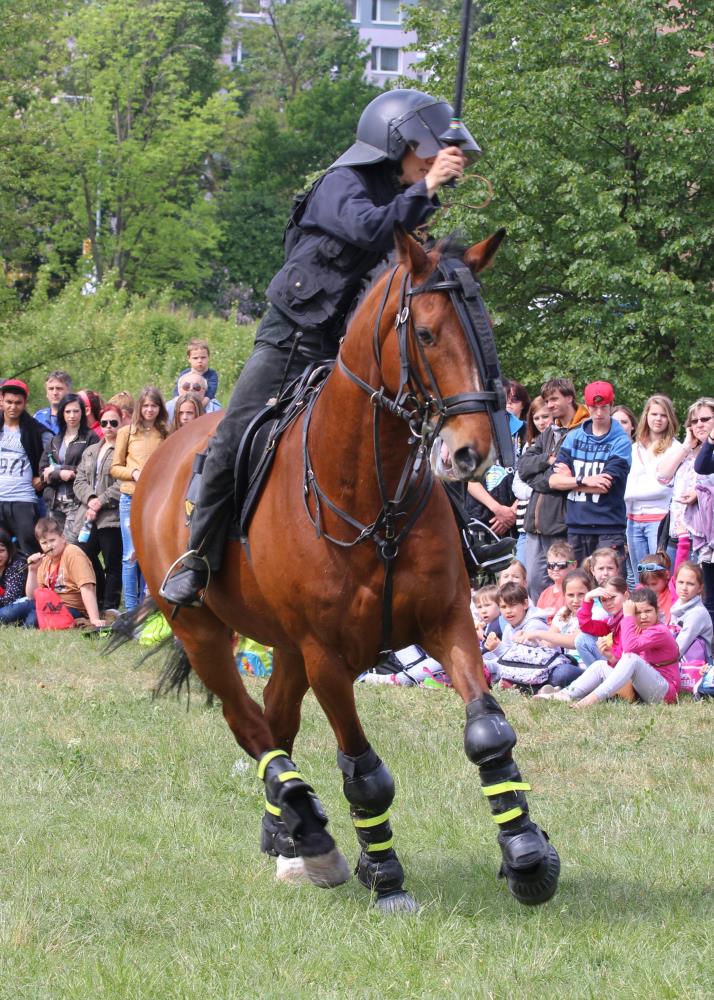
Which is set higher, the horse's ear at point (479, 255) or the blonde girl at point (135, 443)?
the horse's ear at point (479, 255)

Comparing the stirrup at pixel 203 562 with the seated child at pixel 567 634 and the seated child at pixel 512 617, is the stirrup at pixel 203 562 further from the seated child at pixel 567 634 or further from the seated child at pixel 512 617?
the seated child at pixel 512 617

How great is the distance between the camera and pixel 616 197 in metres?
25.1

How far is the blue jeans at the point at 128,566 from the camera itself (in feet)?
45.8

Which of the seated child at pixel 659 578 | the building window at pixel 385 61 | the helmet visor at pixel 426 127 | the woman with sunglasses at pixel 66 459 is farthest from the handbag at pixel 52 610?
the building window at pixel 385 61

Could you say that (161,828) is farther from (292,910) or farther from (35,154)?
(35,154)

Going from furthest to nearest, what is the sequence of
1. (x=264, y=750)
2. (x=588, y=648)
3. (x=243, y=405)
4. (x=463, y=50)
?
(x=588, y=648)
(x=264, y=750)
(x=243, y=405)
(x=463, y=50)

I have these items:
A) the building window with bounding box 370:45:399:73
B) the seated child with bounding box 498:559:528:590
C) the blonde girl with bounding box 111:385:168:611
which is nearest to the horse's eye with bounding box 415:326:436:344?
the seated child with bounding box 498:559:528:590

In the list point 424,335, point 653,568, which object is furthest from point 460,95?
point 653,568

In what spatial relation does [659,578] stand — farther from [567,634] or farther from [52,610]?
[52,610]

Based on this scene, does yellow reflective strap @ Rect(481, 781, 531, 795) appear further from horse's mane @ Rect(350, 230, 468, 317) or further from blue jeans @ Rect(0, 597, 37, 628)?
blue jeans @ Rect(0, 597, 37, 628)

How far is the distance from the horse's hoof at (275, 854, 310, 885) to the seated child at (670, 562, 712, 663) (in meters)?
4.91

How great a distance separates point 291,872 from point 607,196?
20529mm

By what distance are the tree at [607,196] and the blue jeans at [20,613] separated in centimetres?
1285

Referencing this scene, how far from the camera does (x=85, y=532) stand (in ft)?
48.5
